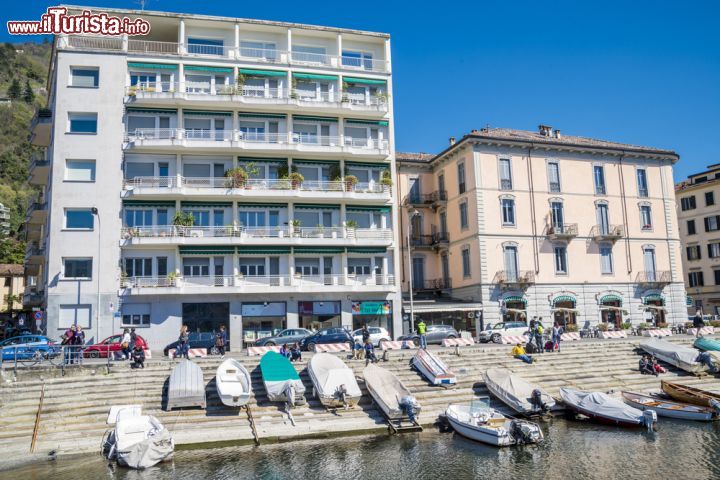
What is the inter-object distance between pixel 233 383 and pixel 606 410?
16.3 metres

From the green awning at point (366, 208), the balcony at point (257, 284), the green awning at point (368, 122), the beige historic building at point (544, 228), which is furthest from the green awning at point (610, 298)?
the green awning at point (368, 122)

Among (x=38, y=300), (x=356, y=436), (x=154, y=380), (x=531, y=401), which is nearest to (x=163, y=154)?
(x=38, y=300)

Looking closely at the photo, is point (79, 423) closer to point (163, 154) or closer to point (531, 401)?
point (531, 401)

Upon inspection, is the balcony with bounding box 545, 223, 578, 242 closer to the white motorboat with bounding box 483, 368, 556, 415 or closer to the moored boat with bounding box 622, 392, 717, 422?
the moored boat with bounding box 622, 392, 717, 422

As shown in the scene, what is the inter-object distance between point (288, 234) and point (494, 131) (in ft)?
71.7

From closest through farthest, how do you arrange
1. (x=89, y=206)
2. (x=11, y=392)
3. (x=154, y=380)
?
(x=11, y=392) → (x=154, y=380) → (x=89, y=206)

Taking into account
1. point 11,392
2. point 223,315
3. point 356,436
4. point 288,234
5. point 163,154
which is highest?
point 163,154

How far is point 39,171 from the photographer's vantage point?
4638 centimetres

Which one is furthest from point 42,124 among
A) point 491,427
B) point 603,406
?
point 603,406

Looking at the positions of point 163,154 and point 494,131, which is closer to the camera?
point 163,154

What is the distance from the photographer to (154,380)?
92.4ft

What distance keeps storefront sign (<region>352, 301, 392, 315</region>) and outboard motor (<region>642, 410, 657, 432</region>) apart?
23278 millimetres

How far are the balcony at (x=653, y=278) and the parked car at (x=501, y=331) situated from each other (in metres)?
16.0

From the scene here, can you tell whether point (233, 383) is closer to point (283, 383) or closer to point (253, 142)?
point (283, 383)
